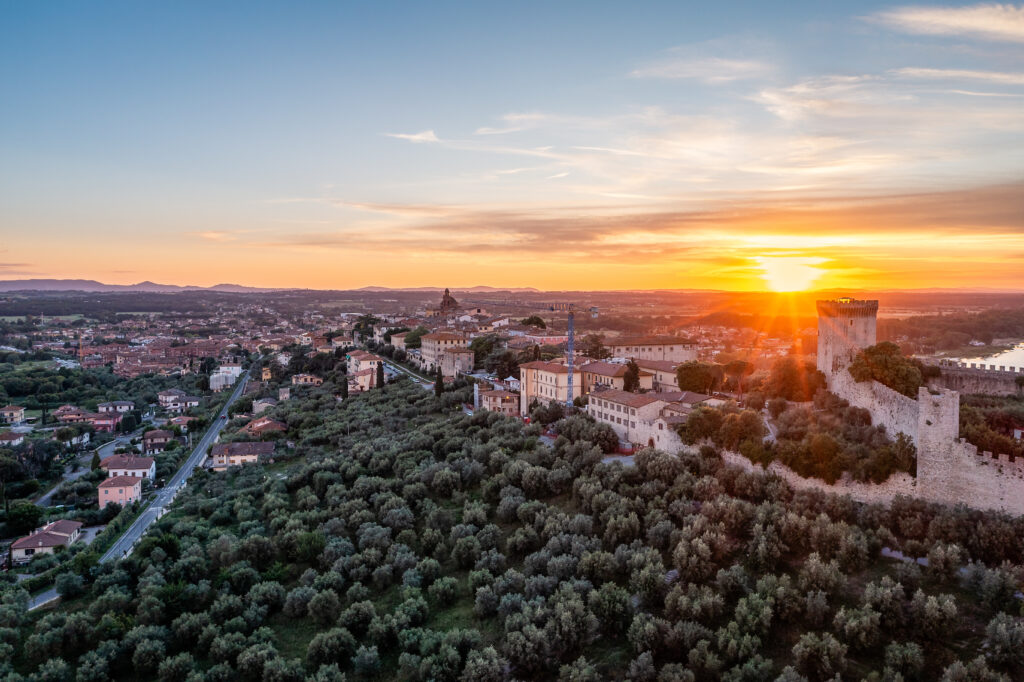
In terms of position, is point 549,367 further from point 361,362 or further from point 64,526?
point 361,362

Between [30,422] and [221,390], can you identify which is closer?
[30,422]

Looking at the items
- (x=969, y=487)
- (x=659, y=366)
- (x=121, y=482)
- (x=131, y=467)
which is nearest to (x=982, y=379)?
(x=969, y=487)

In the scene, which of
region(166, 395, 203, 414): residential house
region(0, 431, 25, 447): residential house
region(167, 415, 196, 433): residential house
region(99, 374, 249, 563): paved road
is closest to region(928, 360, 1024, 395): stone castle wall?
region(99, 374, 249, 563): paved road

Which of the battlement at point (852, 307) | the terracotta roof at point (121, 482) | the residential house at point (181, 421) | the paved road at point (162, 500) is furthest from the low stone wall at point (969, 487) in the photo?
the residential house at point (181, 421)

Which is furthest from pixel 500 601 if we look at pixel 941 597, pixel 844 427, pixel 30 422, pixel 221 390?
pixel 221 390

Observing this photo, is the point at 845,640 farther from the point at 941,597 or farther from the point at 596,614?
the point at 596,614

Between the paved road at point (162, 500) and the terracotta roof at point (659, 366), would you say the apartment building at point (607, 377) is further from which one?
the paved road at point (162, 500)
